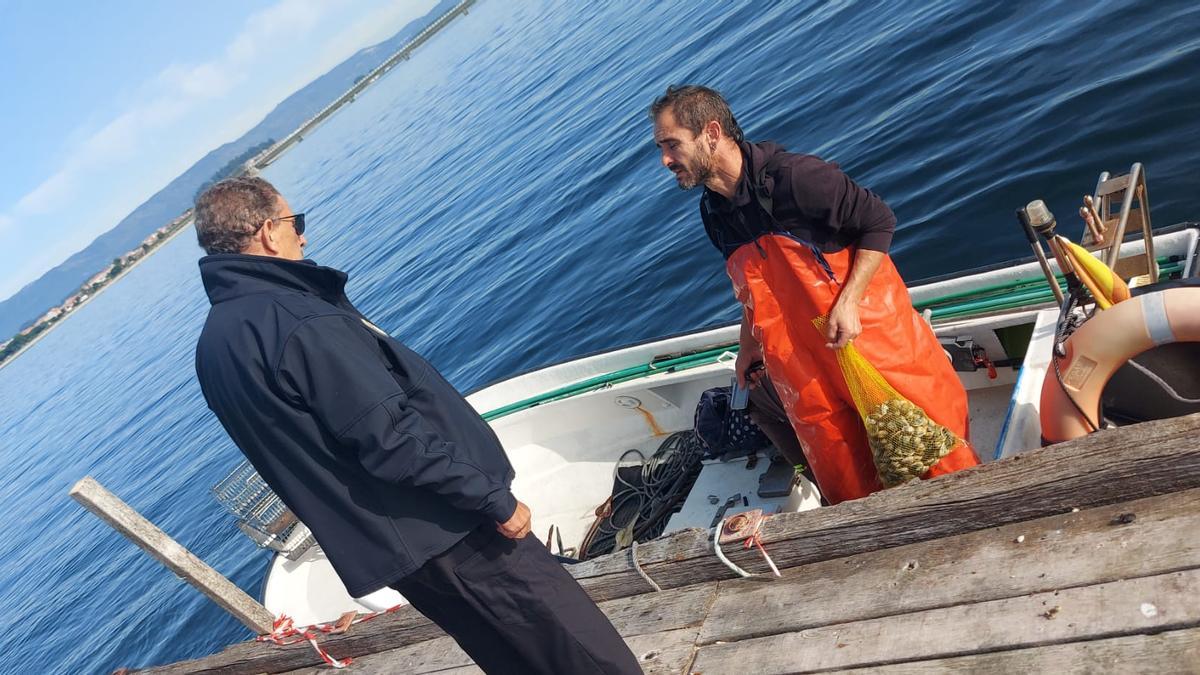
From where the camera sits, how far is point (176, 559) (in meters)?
5.32

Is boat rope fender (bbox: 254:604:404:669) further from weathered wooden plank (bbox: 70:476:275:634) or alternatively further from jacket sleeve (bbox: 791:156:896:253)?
jacket sleeve (bbox: 791:156:896:253)

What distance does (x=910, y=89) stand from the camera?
10898 millimetres

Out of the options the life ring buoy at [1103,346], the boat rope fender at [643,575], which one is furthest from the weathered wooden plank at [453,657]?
the life ring buoy at [1103,346]

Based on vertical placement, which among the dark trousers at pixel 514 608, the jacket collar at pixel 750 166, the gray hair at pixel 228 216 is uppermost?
the gray hair at pixel 228 216

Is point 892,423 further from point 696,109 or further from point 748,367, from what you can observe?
point 696,109

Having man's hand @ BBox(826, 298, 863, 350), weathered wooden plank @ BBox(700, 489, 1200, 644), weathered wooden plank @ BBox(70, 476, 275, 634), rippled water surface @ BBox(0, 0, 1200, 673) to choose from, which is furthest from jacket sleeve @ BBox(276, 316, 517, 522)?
rippled water surface @ BBox(0, 0, 1200, 673)

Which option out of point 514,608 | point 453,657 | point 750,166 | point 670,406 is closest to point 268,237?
point 514,608

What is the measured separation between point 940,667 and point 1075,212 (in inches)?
228

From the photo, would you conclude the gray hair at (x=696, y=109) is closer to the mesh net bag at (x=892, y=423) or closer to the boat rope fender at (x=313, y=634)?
the mesh net bag at (x=892, y=423)

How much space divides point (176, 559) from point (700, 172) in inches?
171

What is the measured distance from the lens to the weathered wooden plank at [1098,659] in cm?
202

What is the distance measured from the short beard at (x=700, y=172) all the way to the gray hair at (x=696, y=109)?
103mm

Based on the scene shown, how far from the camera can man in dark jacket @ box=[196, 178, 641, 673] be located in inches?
91.5

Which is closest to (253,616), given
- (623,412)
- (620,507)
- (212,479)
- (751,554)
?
(620,507)
